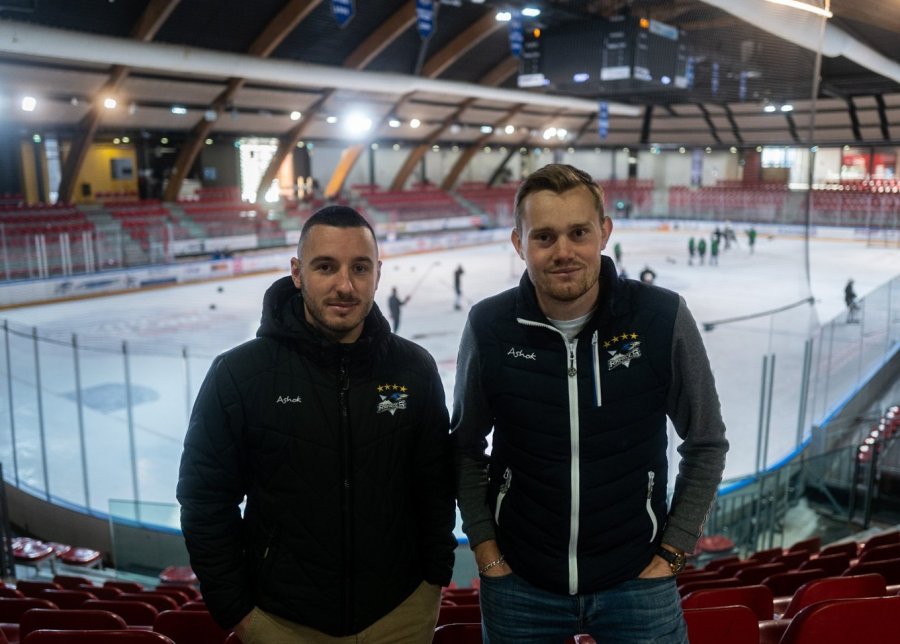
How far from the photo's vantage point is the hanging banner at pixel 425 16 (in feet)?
58.0

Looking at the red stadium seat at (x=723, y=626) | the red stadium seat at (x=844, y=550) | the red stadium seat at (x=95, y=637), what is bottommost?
the red stadium seat at (x=844, y=550)

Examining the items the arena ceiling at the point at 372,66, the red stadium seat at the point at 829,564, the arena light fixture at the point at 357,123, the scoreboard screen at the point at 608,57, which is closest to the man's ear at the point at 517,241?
the red stadium seat at the point at 829,564

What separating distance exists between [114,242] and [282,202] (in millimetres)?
11009

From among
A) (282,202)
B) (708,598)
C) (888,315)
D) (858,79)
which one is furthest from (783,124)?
(708,598)

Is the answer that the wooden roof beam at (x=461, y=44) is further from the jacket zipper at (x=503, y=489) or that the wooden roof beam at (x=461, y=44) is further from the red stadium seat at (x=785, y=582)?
the jacket zipper at (x=503, y=489)

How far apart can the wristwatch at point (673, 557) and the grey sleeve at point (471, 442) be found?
0.48 meters

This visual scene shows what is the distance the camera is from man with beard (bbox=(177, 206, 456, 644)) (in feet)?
7.00

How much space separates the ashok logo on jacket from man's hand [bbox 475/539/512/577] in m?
0.47

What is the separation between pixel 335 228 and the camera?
2.14 metres

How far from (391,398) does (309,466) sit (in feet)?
1.00

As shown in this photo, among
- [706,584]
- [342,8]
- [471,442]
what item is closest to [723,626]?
A: [471,442]

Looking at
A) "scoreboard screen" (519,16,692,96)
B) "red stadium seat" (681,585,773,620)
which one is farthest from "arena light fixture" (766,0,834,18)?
"scoreboard screen" (519,16,692,96)

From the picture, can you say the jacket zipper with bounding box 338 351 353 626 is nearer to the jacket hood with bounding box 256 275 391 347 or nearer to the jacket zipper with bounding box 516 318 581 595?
the jacket hood with bounding box 256 275 391 347

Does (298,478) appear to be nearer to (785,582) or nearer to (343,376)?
(343,376)
